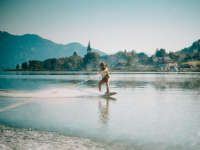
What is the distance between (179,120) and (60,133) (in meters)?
A: 4.51

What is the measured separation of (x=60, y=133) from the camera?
19.9ft

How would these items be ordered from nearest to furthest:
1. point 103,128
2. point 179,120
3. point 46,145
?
point 46,145 → point 103,128 → point 179,120

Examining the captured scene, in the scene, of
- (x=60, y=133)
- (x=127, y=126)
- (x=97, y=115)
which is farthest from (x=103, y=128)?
(x=97, y=115)

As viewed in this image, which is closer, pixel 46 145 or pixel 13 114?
pixel 46 145

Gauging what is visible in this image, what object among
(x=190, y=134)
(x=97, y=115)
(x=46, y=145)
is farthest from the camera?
(x=97, y=115)

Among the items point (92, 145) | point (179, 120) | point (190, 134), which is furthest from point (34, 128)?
point (179, 120)

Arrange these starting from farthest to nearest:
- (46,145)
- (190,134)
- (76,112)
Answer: (76,112), (190,134), (46,145)

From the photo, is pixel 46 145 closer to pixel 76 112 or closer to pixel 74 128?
pixel 74 128

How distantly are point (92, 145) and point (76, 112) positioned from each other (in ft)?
14.5

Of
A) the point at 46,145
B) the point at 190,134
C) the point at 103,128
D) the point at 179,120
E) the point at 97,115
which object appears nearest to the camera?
the point at 46,145

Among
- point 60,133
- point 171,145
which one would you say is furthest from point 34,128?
point 171,145

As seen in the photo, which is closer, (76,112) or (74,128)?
(74,128)

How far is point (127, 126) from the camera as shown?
6.94 m

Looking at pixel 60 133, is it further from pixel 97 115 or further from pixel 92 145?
pixel 97 115
